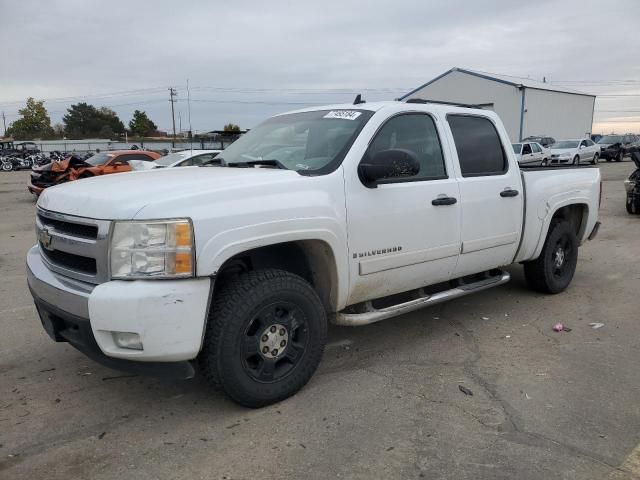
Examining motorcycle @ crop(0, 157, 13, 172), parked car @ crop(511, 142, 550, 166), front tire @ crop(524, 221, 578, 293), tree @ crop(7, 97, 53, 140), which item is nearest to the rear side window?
front tire @ crop(524, 221, 578, 293)

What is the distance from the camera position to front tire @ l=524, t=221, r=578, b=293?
5.60m

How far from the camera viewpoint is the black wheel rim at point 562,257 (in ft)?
18.9

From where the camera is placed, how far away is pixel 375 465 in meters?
2.81

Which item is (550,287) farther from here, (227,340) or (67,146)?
(67,146)

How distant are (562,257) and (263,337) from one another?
3986 millimetres

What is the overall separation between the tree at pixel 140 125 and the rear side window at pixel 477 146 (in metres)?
100

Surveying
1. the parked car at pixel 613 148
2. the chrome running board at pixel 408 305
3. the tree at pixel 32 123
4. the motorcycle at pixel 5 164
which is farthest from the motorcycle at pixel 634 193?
the tree at pixel 32 123

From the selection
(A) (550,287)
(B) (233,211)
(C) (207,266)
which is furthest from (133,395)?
(A) (550,287)

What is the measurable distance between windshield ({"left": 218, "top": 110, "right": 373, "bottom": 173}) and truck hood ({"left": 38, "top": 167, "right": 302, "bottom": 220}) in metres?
0.30

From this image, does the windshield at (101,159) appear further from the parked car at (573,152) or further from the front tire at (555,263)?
the parked car at (573,152)

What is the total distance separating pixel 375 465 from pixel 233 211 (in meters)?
1.56

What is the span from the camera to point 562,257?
5.90 metres

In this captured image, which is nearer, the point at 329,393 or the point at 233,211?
the point at 233,211

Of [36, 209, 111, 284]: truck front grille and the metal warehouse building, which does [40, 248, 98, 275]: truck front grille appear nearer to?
[36, 209, 111, 284]: truck front grille
